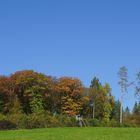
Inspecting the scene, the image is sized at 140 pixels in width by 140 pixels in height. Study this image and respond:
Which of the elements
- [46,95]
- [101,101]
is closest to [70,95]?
[46,95]

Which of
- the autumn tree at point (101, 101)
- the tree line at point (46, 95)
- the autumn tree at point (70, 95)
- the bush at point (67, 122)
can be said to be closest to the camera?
the bush at point (67, 122)

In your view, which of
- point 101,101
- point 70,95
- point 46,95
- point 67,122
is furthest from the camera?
point 101,101

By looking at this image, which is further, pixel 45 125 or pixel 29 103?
pixel 29 103

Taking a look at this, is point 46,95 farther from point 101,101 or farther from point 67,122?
point 67,122

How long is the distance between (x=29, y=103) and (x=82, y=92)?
14170mm

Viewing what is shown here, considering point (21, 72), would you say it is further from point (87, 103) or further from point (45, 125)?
point (45, 125)

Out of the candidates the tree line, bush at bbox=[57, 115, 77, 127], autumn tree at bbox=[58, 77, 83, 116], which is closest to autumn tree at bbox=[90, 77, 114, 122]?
the tree line

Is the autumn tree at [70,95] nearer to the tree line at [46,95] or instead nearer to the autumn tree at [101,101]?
the tree line at [46,95]

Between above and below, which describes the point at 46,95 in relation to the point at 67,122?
above

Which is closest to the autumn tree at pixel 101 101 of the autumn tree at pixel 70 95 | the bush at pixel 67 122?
the autumn tree at pixel 70 95

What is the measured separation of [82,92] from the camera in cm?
11056

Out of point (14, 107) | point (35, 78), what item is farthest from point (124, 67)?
point (14, 107)

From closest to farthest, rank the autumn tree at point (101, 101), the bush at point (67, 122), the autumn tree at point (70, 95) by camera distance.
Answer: the bush at point (67, 122), the autumn tree at point (70, 95), the autumn tree at point (101, 101)

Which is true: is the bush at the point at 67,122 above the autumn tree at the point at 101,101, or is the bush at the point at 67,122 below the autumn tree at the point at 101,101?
below
